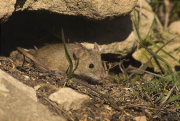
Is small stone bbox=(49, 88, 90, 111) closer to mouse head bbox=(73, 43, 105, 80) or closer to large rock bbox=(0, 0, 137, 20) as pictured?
mouse head bbox=(73, 43, 105, 80)

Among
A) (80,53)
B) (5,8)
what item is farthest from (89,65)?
(5,8)

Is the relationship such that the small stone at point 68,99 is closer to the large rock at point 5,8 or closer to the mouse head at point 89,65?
the mouse head at point 89,65

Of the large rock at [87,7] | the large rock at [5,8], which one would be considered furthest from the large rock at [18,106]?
the large rock at [87,7]

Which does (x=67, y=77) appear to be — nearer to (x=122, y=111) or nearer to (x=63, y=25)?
(x=122, y=111)

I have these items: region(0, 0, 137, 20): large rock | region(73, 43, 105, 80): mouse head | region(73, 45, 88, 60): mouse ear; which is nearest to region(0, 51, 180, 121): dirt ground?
region(73, 43, 105, 80): mouse head

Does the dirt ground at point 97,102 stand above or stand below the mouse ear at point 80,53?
below
